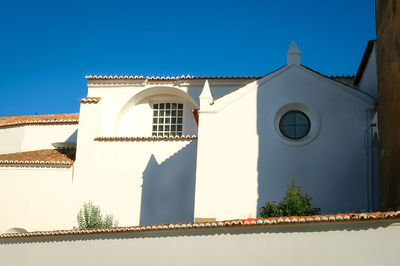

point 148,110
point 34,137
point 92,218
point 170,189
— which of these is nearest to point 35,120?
point 34,137

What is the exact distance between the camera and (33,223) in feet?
74.9

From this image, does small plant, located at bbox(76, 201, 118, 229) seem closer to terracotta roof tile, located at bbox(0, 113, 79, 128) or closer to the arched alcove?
the arched alcove

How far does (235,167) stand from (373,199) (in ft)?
15.2

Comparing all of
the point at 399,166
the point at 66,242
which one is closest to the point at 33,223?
the point at 66,242

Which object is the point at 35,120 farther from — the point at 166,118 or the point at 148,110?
the point at 166,118

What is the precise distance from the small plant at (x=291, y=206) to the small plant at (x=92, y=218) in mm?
6962

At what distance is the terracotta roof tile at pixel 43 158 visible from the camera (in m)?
23.5

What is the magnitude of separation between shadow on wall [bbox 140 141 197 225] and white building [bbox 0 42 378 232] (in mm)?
42

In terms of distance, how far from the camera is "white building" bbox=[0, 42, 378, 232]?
726 inches

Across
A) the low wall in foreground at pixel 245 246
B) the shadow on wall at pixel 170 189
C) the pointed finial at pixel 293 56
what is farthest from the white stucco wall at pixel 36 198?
the pointed finial at pixel 293 56

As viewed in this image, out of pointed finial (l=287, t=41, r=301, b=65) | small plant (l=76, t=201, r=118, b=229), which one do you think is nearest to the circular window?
pointed finial (l=287, t=41, r=301, b=65)

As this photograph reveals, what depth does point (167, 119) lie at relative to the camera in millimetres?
27469

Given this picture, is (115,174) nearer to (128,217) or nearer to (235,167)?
(128,217)

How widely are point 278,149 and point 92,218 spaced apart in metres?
7.79
